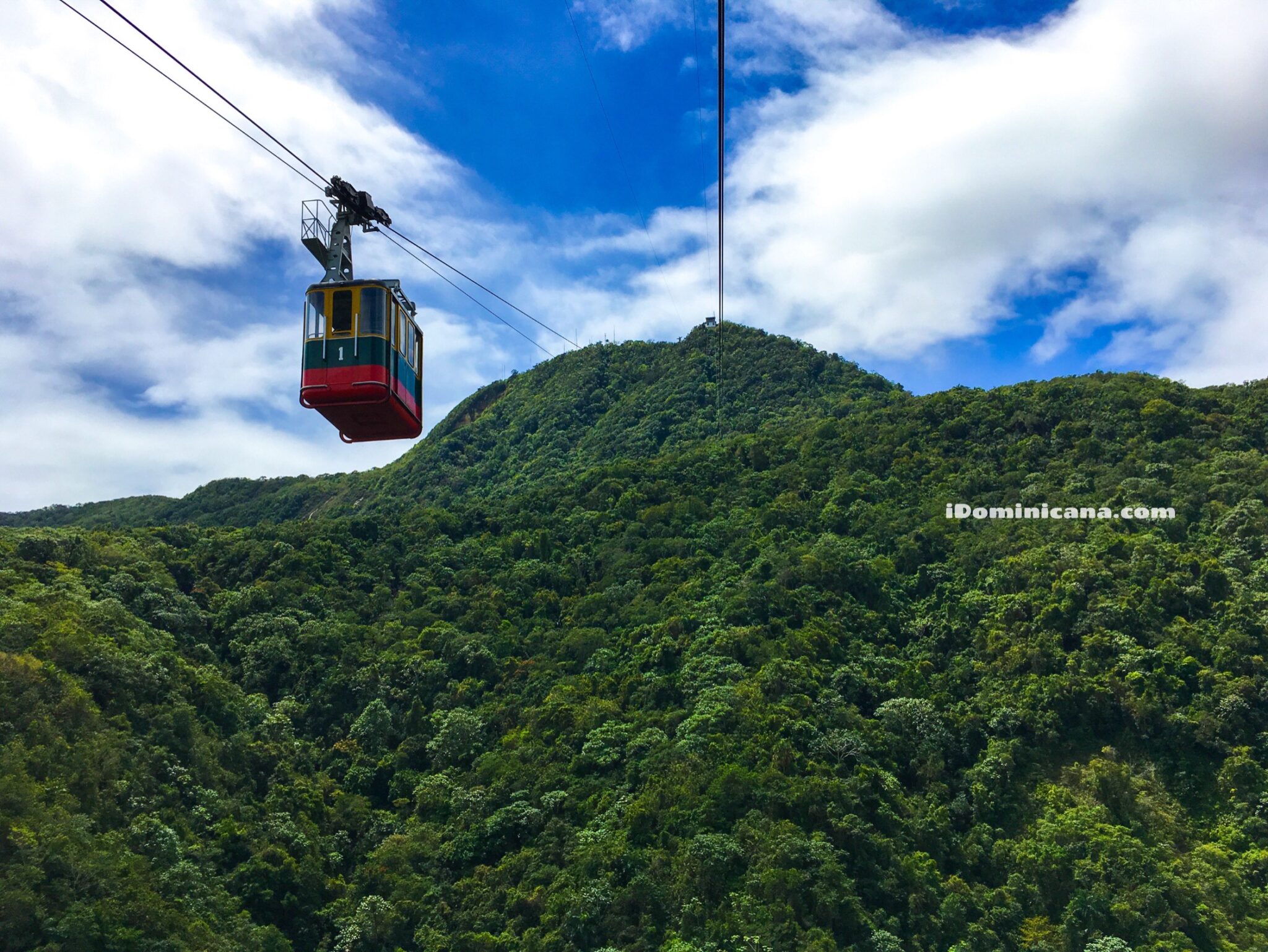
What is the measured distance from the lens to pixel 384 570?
5738 cm

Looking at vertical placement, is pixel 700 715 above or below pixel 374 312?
below

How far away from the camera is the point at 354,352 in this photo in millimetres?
15172

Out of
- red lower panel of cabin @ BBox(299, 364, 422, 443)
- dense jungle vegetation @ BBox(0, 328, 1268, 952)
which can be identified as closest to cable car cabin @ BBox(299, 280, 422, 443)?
red lower panel of cabin @ BBox(299, 364, 422, 443)

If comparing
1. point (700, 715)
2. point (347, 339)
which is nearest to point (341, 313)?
point (347, 339)

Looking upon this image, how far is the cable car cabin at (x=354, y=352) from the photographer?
597 inches

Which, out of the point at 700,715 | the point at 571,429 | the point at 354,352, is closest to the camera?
the point at 354,352

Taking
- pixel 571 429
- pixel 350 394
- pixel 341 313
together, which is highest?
pixel 571 429

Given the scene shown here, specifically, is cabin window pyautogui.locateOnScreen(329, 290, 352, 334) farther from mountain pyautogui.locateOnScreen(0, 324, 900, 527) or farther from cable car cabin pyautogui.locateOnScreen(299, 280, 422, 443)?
mountain pyautogui.locateOnScreen(0, 324, 900, 527)

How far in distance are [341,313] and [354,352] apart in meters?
0.76

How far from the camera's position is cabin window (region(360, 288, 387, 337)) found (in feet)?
50.4

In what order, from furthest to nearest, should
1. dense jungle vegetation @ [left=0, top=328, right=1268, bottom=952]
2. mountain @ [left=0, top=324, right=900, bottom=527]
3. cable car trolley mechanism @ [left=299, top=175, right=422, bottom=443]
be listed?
mountain @ [left=0, top=324, right=900, bottom=527], dense jungle vegetation @ [left=0, top=328, right=1268, bottom=952], cable car trolley mechanism @ [left=299, top=175, right=422, bottom=443]

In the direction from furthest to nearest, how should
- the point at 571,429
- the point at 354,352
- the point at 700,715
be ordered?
1. the point at 571,429
2. the point at 700,715
3. the point at 354,352

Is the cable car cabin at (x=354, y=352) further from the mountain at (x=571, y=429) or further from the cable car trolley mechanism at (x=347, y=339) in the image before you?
the mountain at (x=571, y=429)

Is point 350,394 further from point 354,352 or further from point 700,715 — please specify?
point 700,715
